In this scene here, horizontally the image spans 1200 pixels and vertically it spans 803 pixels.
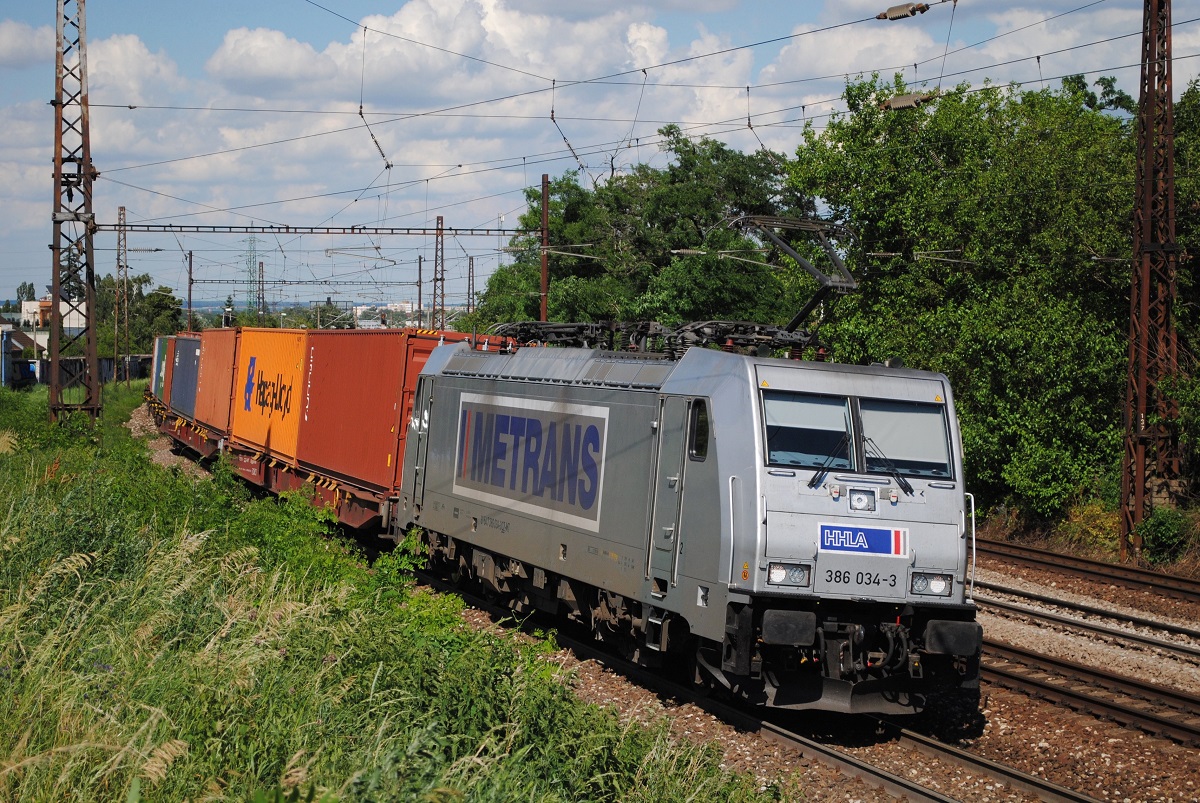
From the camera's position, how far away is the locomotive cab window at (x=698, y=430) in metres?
9.80

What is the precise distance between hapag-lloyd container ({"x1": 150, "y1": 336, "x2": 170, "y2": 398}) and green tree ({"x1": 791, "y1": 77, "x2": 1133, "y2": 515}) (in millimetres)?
23351

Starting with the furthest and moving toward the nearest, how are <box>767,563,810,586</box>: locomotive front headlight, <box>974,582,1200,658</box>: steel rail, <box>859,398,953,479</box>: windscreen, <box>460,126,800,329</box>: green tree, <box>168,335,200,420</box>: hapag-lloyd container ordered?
<box>460,126,800,329</box>: green tree → <box>168,335,200,420</box>: hapag-lloyd container → <box>974,582,1200,658</box>: steel rail → <box>859,398,953,479</box>: windscreen → <box>767,563,810,586</box>: locomotive front headlight

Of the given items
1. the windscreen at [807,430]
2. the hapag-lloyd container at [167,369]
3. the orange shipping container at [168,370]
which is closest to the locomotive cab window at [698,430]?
the windscreen at [807,430]

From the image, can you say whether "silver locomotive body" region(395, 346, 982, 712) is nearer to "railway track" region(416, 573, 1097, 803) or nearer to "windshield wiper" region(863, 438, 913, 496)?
"windshield wiper" region(863, 438, 913, 496)

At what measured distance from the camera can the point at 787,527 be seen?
9.02 metres

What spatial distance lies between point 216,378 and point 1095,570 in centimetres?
2140

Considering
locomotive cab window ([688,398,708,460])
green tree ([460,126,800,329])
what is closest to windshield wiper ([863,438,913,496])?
locomotive cab window ([688,398,708,460])

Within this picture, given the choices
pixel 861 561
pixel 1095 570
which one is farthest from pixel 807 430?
pixel 1095 570

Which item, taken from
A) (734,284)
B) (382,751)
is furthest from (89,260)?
(382,751)

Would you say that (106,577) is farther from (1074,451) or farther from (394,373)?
(1074,451)

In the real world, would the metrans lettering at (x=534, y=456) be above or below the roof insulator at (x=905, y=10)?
below

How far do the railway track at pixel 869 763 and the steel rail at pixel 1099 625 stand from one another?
5.31 meters

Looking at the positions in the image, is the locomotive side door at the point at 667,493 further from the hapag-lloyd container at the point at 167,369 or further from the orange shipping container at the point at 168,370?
the hapag-lloyd container at the point at 167,369

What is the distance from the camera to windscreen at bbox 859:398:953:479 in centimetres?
962
